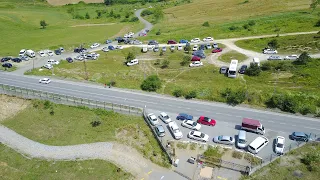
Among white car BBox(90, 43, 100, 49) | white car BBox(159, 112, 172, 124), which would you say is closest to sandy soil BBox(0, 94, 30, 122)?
white car BBox(159, 112, 172, 124)

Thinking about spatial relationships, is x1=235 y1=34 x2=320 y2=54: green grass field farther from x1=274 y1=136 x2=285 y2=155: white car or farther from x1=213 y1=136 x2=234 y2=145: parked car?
x1=213 y1=136 x2=234 y2=145: parked car

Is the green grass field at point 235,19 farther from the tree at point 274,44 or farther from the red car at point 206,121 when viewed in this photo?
the red car at point 206,121

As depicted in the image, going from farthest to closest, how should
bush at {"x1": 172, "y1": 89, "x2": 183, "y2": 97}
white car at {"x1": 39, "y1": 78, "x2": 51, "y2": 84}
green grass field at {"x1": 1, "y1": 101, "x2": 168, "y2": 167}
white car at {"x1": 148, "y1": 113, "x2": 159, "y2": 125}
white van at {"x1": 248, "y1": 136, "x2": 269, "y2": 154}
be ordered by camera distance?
white car at {"x1": 39, "y1": 78, "x2": 51, "y2": 84}, bush at {"x1": 172, "y1": 89, "x2": 183, "y2": 97}, white car at {"x1": 148, "y1": 113, "x2": 159, "y2": 125}, green grass field at {"x1": 1, "y1": 101, "x2": 168, "y2": 167}, white van at {"x1": 248, "y1": 136, "x2": 269, "y2": 154}

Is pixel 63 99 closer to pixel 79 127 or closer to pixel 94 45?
pixel 79 127

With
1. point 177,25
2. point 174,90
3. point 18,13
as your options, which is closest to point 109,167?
Result: point 174,90

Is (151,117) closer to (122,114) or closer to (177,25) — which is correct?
(122,114)

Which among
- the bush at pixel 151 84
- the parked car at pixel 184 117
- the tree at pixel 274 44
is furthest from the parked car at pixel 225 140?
the tree at pixel 274 44

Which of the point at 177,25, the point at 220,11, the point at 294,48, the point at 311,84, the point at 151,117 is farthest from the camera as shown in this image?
the point at 220,11
